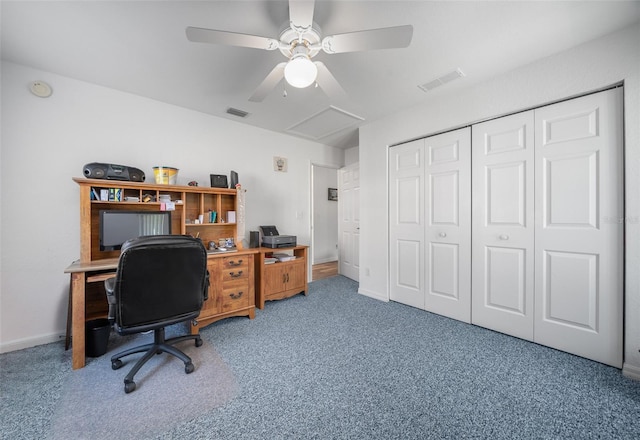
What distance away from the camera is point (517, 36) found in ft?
5.83

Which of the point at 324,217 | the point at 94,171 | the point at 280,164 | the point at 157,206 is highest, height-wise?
the point at 280,164

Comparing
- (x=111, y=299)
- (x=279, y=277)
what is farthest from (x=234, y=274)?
(x=111, y=299)

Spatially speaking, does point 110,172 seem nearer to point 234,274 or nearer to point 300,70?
point 234,274

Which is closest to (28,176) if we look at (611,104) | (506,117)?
(506,117)

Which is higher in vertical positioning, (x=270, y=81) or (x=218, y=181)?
(x=270, y=81)

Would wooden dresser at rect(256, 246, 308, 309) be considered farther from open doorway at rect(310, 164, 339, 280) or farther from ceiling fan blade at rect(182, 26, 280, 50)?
ceiling fan blade at rect(182, 26, 280, 50)

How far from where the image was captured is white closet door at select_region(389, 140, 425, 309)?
9.73ft

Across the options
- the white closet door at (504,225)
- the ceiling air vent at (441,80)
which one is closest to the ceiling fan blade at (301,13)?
the ceiling air vent at (441,80)

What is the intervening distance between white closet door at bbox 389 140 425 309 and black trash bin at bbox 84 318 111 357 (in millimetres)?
3088

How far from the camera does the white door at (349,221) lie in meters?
4.27

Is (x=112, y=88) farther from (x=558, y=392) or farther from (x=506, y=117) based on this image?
(x=558, y=392)

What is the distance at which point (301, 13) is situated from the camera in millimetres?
1305

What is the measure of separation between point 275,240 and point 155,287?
5.57 ft

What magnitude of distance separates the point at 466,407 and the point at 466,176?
6.87ft
